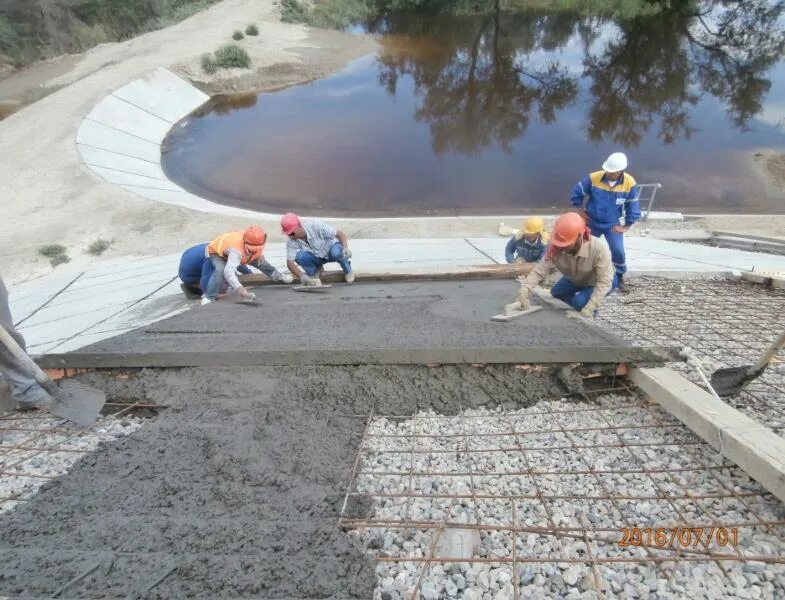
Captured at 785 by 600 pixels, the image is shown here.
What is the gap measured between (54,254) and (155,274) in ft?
9.14

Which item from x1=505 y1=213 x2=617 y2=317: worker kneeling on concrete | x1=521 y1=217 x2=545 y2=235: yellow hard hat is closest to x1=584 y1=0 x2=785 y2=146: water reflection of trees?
x1=521 y1=217 x2=545 y2=235: yellow hard hat

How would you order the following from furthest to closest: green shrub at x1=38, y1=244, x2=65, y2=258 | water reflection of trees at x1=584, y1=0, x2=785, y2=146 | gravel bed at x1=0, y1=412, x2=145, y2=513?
water reflection of trees at x1=584, y1=0, x2=785, y2=146
green shrub at x1=38, y1=244, x2=65, y2=258
gravel bed at x1=0, y1=412, x2=145, y2=513

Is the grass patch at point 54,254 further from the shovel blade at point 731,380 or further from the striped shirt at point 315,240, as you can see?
the shovel blade at point 731,380

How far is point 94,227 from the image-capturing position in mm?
10422

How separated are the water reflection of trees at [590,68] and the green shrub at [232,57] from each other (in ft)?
22.4

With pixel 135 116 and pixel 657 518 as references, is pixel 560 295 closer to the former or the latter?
pixel 657 518

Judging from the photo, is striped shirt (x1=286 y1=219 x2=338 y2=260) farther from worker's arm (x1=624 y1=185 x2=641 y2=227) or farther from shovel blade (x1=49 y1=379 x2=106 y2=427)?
worker's arm (x1=624 y1=185 x2=641 y2=227)

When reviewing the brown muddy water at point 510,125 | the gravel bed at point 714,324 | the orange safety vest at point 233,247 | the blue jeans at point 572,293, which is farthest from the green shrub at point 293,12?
the blue jeans at point 572,293

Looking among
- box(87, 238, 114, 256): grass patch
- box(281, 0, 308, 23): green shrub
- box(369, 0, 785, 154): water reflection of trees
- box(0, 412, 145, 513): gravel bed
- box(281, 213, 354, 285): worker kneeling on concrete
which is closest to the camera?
box(0, 412, 145, 513): gravel bed

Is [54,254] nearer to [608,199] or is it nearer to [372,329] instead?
[372,329]

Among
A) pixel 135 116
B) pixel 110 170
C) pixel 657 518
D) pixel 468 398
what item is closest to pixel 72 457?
pixel 468 398

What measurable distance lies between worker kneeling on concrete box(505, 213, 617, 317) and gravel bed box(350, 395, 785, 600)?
1145 mm

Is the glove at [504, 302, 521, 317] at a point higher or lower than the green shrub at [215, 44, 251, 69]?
lower

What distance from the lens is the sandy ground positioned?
9.96 m
